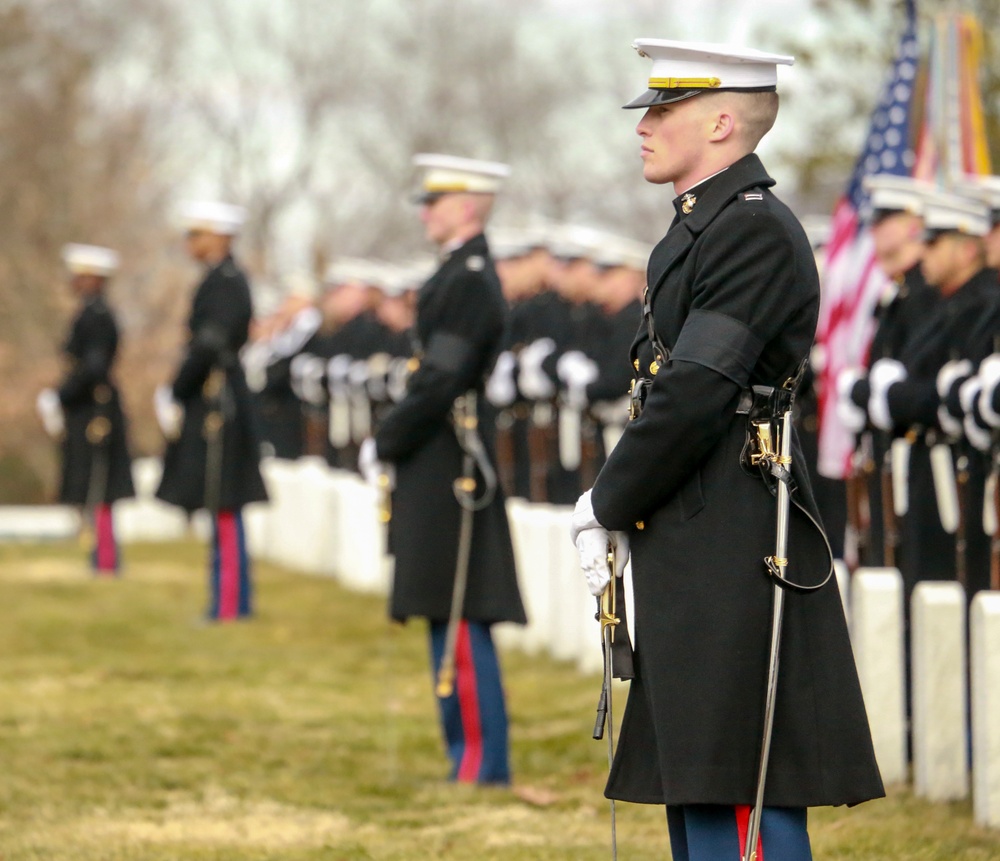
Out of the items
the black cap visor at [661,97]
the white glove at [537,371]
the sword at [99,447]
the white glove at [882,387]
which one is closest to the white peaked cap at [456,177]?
the white glove at [882,387]

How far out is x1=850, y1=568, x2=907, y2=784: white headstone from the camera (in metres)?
6.52

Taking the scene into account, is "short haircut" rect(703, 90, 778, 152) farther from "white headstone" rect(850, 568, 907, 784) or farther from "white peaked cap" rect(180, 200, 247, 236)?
"white peaked cap" rect(180, 200, 247, 236)

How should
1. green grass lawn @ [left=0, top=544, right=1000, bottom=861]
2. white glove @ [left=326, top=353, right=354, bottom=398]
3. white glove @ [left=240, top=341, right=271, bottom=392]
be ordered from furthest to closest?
white glove @ [left=240, top=341, right=271, bottom=392] → white glove @ [left=326, top=353, right=354, bottom=398] → green grass lawn @ [left=0, top=544, right=1000, bottom=861]

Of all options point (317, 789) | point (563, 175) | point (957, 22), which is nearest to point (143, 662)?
point (317, 789)

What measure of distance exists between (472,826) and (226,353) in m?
5.41

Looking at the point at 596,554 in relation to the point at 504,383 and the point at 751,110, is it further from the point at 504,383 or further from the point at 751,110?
the point at 504,383

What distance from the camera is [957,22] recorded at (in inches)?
439

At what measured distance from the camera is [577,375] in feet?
39.9

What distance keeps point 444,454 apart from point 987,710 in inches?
80.7

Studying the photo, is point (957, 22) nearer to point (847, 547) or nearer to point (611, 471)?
point (847, 547)

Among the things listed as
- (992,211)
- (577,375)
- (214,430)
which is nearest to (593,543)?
(992,211)

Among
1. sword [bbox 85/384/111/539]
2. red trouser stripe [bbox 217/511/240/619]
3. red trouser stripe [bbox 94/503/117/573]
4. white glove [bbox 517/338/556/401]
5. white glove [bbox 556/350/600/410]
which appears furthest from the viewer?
red trouser stripe [bbox 94/503/117/573]

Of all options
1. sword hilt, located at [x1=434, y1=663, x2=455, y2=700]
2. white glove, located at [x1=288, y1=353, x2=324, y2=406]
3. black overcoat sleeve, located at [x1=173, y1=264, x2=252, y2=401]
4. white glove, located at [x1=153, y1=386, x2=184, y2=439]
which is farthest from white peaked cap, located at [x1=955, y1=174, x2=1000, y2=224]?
white glove, located at [x1=288, y1=353, x2=324, y2=406]

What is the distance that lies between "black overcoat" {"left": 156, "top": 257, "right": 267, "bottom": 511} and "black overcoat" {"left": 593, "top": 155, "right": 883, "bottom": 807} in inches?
280
